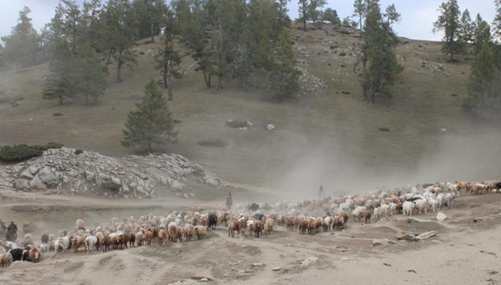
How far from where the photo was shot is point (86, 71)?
2970 inches

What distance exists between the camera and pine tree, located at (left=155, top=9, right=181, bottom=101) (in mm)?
84938

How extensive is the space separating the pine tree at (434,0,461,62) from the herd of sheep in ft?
280

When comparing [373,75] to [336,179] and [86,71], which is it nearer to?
[336,179]

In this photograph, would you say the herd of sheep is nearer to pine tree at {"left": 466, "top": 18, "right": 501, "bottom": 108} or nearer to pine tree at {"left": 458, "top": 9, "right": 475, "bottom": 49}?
pine tree at {"left": 466, "top": 18, "right": 501, "bottom": 108}

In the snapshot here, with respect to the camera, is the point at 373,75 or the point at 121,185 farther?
the point at 373,75

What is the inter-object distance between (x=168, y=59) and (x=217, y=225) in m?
59.5

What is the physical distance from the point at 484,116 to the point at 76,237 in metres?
65.6

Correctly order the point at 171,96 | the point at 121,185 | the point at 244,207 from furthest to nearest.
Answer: the point at 171,96 → the point at 121,185 → the point at 244,207

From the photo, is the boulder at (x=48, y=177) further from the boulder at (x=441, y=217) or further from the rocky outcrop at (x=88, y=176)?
the boulder at (x=441, y=217)

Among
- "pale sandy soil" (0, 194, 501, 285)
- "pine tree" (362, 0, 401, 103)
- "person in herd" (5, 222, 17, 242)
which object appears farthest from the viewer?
"pine tree" (362, 0, 401, 103)

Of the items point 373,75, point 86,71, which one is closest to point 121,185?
point 86,71

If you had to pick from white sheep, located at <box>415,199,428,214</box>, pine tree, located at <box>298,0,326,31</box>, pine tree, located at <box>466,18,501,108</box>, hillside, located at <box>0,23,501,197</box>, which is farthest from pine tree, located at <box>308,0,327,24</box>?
white sheep, located at <box>415,199,428,214</box>

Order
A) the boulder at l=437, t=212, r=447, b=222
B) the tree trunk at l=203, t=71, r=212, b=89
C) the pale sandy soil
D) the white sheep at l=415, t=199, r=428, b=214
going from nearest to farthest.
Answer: the pale sandy soil, the boulder at l=437, t=212, r=447, b=222, the white sheep at l=415, t=199, r=428, b=214, the tree trunk at l=203, t=71, r=212, b=89

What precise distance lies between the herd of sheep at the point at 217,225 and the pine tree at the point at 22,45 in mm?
99453
